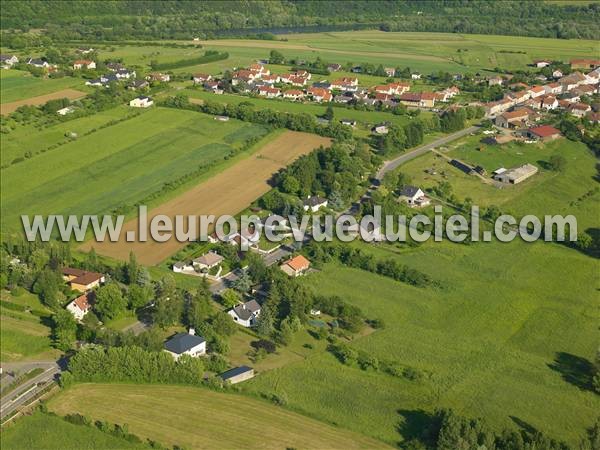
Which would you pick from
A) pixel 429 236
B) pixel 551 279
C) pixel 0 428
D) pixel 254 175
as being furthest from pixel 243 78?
pixel 0 428

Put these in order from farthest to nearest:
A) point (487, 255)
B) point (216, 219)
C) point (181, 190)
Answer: point (181, 190) → point (216, 219) → point (487, 255)

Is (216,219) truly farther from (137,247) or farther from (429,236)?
(429,236)

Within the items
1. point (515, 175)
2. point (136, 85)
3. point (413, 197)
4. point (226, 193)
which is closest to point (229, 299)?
point (226, 193)

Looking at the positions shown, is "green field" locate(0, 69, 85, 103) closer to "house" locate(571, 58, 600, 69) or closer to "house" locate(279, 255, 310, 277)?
"house" locate(279, 255, 310, 277)

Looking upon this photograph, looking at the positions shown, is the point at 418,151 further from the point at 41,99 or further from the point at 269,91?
the point at 41,99

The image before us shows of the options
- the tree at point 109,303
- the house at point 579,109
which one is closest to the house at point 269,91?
the house at point 579,109

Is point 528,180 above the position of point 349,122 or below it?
below
